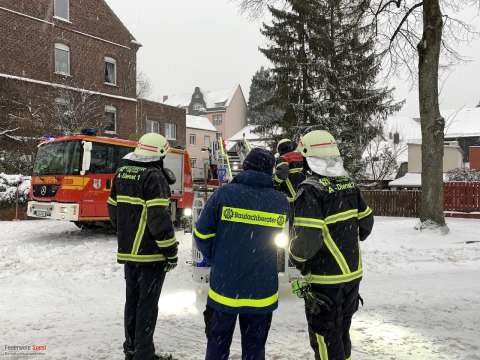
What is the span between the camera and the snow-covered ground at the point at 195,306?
14.4ft

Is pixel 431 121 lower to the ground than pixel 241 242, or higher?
higher

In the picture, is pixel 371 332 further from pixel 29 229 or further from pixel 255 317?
pixel 29 229

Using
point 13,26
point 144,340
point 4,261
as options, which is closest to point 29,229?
point 4,261

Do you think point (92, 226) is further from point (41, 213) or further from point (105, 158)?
point (105, 158)

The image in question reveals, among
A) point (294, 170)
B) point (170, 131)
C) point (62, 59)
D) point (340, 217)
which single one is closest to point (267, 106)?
point (62, 59)

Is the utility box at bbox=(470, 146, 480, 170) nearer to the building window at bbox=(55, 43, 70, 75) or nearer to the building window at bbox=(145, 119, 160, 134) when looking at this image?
the building window at bbox=(145, 119, 160, 134)

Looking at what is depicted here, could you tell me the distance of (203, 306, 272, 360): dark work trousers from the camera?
305cm

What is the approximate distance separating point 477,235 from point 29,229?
12.2 m

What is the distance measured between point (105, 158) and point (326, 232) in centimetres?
874

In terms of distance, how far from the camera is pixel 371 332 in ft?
15.8

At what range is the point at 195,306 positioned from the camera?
5738 millimetres

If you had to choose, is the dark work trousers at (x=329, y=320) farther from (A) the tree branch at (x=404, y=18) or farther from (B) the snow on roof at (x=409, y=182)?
(B) the snow on roof at (x=409, y=182)

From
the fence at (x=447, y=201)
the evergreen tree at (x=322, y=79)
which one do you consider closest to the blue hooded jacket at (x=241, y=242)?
the fence at (x=447, y=201)

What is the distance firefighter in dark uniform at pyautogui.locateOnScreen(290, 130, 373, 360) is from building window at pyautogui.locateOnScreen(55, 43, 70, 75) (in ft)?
83.1
